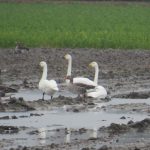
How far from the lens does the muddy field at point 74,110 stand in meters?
13.8

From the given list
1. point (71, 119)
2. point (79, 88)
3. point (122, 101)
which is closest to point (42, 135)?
point (71, 119)

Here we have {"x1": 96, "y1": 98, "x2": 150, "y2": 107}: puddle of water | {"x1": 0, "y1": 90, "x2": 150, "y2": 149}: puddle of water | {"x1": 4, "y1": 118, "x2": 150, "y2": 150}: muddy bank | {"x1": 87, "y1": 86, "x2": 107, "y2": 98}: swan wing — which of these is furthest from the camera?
{"x1": 87, "y1": 86, "x2": 107, "y2": 98}: swan wing

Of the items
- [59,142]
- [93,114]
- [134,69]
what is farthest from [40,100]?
[134,69]

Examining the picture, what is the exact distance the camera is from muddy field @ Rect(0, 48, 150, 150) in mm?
13836

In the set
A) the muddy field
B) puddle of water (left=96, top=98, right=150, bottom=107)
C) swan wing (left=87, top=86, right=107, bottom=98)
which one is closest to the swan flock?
swan wing (left=87, top=86, right=107, bottom=98)

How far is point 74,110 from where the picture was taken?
18.2m

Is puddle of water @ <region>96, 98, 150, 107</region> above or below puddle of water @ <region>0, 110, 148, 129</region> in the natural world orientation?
below

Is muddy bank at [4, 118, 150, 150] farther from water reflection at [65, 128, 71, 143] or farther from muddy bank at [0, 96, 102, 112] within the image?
muddy bank at [0, 96, 102, 112]

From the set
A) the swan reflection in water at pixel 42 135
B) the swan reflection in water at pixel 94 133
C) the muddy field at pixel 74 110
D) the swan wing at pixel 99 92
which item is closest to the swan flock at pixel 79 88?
the swan wing at pixel 99 92

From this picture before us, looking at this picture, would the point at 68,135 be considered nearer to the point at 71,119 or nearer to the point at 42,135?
the point at 42,135

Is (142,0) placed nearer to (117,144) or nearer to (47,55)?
(47,55)

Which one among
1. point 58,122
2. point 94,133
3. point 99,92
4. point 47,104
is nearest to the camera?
point 94,133

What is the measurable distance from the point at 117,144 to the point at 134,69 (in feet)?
49.8

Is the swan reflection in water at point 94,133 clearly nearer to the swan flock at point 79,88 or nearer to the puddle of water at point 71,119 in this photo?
the puddle of water at point 71,119
